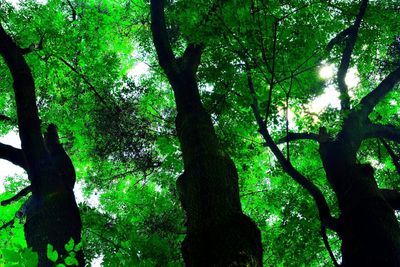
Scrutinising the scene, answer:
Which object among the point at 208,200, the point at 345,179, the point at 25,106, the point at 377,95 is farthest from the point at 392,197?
the point at 25,106

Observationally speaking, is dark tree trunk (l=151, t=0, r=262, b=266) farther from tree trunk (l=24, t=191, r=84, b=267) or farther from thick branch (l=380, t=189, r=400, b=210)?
thick branch (l=380, t=189, r=400, b=210)

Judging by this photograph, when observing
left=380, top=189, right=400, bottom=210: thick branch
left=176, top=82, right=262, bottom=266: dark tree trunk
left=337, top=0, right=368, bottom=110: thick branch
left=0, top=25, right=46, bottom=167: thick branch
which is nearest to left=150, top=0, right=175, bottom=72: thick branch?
left=176, top=82, right=262, bottom=266: dark tree trunk

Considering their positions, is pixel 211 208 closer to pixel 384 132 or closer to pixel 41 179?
pixel 41 179

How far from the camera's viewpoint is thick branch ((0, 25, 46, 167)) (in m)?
5.23

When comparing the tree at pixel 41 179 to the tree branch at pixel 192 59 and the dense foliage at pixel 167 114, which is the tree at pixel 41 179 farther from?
the tree branch at pixel 192 59

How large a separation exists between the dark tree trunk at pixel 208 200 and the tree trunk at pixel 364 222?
7.16ft

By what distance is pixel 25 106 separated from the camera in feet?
18.1

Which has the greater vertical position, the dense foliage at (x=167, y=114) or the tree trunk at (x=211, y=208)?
the dense foliage at (x=167, y=114)

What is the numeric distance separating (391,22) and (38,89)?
10.6 m

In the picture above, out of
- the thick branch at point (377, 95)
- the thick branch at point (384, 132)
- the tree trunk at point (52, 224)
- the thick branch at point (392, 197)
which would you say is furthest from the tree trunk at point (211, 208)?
the thick branch at point (384, 132)

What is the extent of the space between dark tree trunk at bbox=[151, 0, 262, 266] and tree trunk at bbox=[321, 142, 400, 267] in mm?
2183

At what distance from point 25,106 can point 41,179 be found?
4.46ft

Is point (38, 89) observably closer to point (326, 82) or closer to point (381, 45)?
point (326, 82)

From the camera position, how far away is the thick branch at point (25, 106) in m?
5.23
